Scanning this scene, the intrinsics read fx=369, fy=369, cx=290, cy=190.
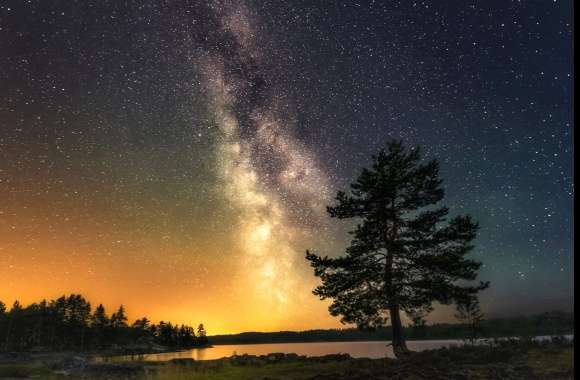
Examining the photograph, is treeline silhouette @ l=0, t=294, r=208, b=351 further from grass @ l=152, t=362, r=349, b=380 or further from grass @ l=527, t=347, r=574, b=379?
grass @ l=527, t=347, r=574, b=379

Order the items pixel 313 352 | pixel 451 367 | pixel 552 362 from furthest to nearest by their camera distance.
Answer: pixel 313 352
pixel 552 362
pixel 451 367

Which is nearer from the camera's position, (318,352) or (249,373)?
(249,373)

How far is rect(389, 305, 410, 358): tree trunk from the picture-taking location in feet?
76.4

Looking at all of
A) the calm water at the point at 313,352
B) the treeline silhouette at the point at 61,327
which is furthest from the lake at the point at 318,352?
the treeline silhouette at the point at 61,327

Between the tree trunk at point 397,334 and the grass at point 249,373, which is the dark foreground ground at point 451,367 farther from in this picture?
the tree trunk at point 397,334

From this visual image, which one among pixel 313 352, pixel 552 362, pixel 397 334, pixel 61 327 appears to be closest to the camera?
pixel 552 362

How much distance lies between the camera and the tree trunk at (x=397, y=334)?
23.3 meters

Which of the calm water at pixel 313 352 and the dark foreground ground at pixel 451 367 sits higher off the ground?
the dark foreground ground at pixel 451 367

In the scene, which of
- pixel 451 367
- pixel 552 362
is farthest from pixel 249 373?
pixel 552 362

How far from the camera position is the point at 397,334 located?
23953 mm

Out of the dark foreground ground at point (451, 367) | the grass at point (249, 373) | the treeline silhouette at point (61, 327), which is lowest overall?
the treeline silhouette at point (61, 327)

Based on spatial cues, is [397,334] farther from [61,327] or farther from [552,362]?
[61,327]

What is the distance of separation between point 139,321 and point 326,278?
155 m

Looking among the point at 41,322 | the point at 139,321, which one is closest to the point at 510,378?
the point at 41,322
